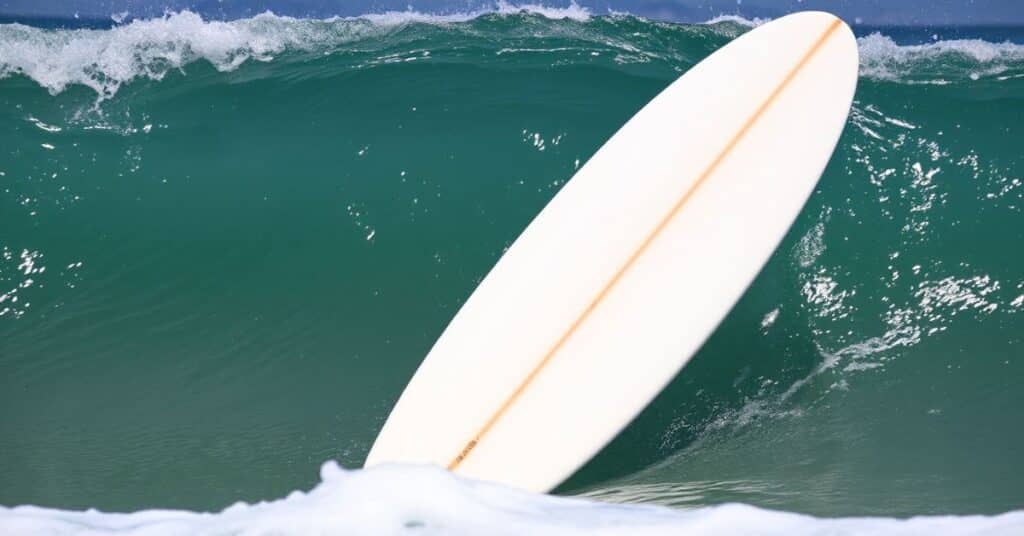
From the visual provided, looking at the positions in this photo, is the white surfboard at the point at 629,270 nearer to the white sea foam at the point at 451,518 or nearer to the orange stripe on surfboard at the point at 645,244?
the orange stripe on surfboard at the point at 645,244

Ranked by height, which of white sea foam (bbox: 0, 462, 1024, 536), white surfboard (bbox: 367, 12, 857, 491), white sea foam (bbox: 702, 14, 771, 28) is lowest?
white sea foam (bbox: 0, 462, 1024, 536)

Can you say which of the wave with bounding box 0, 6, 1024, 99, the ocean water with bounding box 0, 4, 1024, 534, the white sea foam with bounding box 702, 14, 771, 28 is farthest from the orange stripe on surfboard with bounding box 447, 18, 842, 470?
the white sea foam with bounding box 702, 14, 771, 28

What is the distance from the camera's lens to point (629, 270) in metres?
3.24

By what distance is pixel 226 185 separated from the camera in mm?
4375

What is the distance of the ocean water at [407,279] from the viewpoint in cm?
286

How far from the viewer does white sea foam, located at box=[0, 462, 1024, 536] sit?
2238 mm

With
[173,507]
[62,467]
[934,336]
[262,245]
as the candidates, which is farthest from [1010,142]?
[62,467]

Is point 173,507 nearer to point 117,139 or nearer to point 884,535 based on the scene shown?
point 884,535

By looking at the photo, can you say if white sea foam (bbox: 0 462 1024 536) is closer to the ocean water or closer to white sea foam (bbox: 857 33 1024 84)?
the ocean water

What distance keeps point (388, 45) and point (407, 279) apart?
1434 mm

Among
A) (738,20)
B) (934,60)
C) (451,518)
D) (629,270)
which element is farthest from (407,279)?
(934,60)

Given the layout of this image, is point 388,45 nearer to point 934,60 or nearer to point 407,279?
point 407,279

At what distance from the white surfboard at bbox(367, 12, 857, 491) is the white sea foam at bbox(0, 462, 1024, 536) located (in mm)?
439

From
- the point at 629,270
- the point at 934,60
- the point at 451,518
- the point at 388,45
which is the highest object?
the point at 388,45
